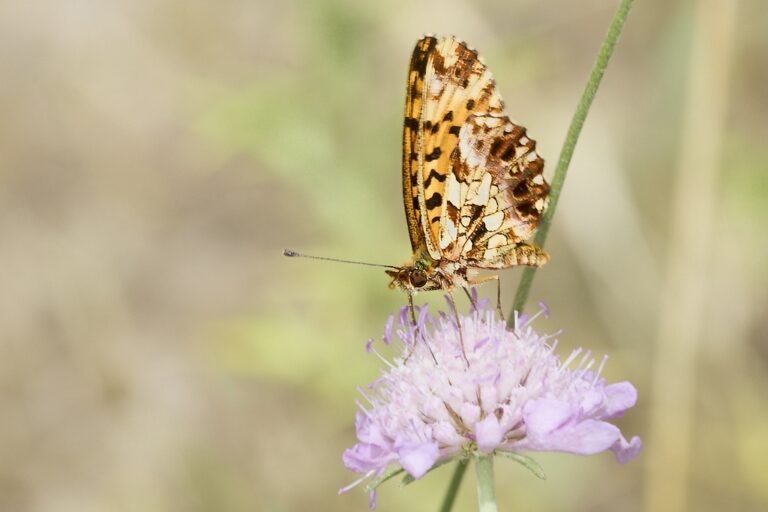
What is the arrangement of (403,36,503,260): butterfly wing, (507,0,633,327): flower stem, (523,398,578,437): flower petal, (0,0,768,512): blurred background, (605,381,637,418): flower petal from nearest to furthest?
(507,0,633,327): flower stem
(523,398,578,437): flower petal
(605,381,637,418): flower petal
(403,36,503,260): butterfly wing
(0,0,768,512): blurred background

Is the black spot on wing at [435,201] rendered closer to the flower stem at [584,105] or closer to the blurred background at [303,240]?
the flower stem at [584,105]

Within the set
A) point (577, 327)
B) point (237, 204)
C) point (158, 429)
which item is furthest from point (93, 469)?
Answer: point (577, 327)

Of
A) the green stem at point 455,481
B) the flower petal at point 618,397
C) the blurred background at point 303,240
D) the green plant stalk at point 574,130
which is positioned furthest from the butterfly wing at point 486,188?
the blurred background at point 303,240

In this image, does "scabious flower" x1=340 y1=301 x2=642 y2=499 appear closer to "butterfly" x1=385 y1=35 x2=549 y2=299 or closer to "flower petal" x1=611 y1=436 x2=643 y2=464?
"flower petal" x1=611 y1=436 x2=643 y2=464

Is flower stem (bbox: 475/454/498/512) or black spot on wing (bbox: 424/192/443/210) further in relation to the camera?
black spot on wing (bbox: 424/192/443/210)

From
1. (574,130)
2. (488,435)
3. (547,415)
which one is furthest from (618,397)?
(574,130)

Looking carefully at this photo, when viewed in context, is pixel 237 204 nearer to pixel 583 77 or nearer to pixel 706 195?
pixel 583 77

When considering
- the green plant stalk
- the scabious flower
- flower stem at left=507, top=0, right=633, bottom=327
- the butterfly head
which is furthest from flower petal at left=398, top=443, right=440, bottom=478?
the butterfly head
